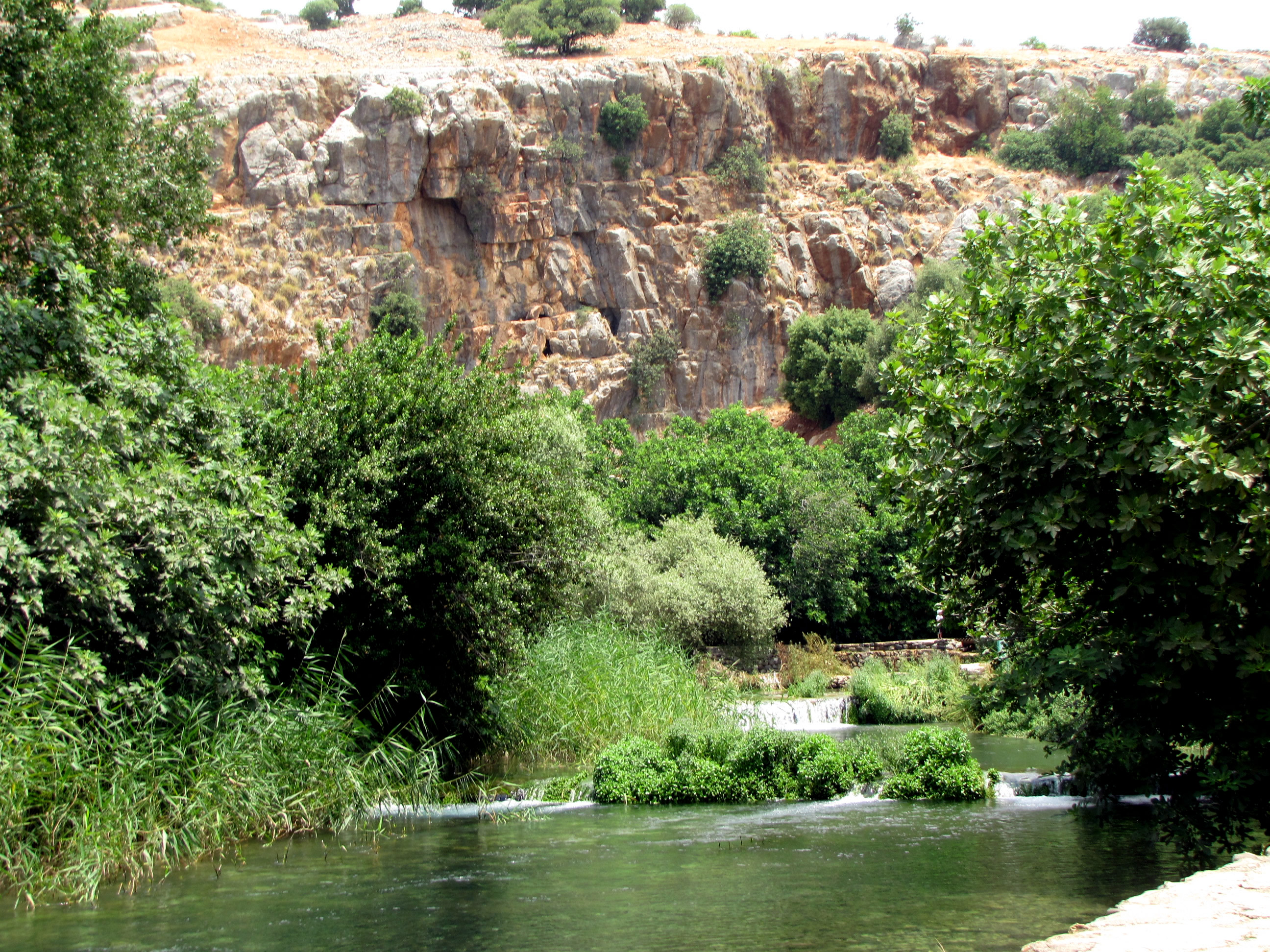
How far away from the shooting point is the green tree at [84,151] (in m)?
13.0

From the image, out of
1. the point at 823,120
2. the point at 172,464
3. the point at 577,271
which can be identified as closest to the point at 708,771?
the point at 172,464

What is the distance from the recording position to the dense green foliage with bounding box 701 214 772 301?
54969 millimetres

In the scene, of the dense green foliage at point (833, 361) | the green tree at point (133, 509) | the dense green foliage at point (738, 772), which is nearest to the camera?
the green tree at point (133, 509)

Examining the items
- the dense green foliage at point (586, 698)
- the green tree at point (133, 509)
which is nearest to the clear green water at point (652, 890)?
the green tree at point (133, 509)

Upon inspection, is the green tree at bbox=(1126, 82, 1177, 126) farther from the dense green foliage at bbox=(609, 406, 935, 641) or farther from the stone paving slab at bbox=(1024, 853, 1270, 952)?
the stone paving slab at bbox=(1024, 853, 1270, 952)

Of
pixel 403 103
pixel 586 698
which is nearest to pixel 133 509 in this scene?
pixel 586 698

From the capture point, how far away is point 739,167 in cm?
5709

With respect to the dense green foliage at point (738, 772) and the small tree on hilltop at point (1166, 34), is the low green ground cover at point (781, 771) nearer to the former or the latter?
the dense green foliage at point (738, 772)

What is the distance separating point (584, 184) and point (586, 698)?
4134 cm

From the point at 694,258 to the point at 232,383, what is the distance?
142 feet

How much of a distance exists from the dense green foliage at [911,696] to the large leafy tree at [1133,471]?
1415 cm

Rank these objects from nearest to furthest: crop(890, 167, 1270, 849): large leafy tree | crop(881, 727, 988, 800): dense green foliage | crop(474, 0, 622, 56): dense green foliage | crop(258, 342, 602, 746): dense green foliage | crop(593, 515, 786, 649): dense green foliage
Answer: crop(890, 167, 1270, 849): large leafy tree → crop(258, 342, 602, 746): dense green foliage → crop(881, 727, 988, 800): dense green foliage → crop(593, 515, 786, 649): dense green foliage → crop(474, 0, 622, 56): dense green foliage

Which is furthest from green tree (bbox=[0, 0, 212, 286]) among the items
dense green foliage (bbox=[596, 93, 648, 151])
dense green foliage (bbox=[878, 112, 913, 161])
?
dense green foliage (bbox=[878, 112, 913, 161])

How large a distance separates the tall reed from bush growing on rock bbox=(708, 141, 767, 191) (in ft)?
162
